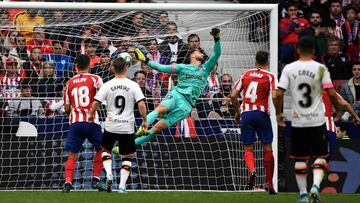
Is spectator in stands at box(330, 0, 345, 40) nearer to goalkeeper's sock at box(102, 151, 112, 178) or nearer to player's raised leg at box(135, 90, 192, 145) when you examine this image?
player's raised leg at box(135, 90, 192, 145)

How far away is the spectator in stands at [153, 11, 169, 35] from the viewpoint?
18.4m

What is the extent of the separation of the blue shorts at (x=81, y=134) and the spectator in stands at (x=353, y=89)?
5.87 meters

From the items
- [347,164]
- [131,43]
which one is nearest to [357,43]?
[347,164]

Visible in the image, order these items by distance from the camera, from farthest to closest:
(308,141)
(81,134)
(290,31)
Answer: (290,31), (81,134), (308,141)

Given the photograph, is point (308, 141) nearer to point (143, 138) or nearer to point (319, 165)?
point (319, 165)

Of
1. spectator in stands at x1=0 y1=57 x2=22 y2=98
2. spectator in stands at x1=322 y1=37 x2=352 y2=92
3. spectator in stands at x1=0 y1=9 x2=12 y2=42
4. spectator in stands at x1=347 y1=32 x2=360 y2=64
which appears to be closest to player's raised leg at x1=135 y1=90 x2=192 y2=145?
spectator in stands at x1=0 y1=57 x2=22 y2=98

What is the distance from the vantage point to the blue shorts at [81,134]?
15914 millimetres

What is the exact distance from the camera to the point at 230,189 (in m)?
18.3

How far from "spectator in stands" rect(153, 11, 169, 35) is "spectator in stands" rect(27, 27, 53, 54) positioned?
6.22ft

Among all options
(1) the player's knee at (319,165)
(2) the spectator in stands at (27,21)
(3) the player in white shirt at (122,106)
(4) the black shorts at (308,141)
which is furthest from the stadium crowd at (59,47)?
(4) the black shorts at (308,141)

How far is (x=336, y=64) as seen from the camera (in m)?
21.0

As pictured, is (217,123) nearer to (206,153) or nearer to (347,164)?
(206,153)

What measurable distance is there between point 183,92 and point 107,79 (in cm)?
174

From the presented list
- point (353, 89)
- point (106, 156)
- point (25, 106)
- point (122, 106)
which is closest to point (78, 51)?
point (25, 106)
